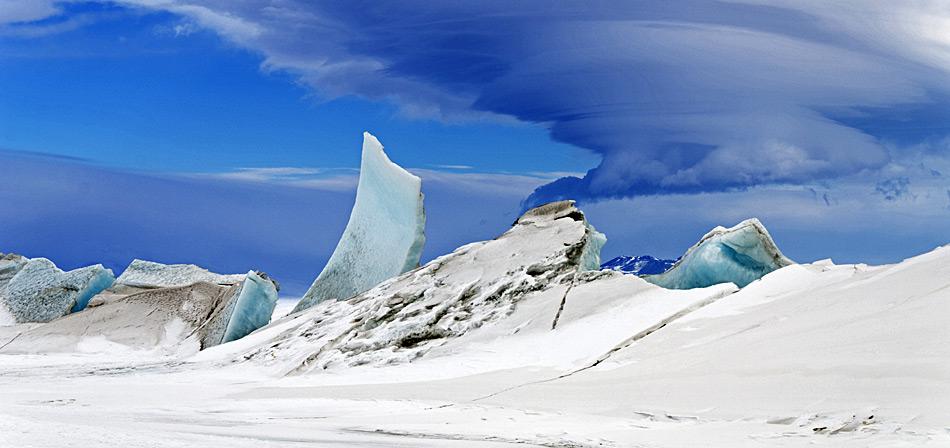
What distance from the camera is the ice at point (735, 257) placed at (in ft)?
42.5

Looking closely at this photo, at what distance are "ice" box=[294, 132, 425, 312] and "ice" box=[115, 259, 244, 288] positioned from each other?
10.9 ft

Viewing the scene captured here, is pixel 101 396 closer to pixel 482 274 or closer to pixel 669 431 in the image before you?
pixel 482 274

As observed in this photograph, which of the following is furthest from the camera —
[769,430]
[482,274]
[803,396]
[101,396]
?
[482,274]

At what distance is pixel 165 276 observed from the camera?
19.8 m

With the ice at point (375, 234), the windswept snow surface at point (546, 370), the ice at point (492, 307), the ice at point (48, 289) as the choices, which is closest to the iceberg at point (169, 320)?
the ice at point (48, 289)

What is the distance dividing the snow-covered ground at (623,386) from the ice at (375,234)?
13.3ft

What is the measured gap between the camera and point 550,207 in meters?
14.0

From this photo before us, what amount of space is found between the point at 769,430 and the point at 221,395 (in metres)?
6.08

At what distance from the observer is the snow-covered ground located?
5.98 m

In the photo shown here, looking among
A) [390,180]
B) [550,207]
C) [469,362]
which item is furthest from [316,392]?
[390,180]

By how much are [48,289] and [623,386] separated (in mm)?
15394

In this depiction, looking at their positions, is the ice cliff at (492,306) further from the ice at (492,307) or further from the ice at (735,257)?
the ice at (735,257)

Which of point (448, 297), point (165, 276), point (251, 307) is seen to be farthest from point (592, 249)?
point (165, 276)

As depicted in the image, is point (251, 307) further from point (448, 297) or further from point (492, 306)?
point (492, 306)
